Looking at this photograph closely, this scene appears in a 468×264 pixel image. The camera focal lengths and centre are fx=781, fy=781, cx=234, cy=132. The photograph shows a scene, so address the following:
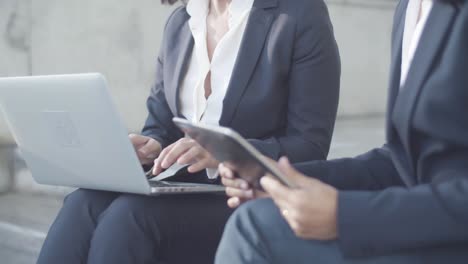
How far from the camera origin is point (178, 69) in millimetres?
2186

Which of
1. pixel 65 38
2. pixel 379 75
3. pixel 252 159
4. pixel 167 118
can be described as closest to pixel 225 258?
pixel 252 159

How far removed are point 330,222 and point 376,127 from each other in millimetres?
4180

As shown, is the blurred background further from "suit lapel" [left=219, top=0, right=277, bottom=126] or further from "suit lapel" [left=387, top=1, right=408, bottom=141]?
"suit lapel" [left=387, top=1, right=408, bottom=141]

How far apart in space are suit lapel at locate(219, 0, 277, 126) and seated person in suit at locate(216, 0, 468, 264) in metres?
0.71

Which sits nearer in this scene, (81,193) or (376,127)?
(81,193)

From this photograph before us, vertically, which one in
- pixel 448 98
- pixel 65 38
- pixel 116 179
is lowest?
pixel 65 38

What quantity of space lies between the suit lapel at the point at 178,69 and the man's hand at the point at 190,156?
0.34m

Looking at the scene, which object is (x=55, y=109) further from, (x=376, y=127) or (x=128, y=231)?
(x=376, y=127)

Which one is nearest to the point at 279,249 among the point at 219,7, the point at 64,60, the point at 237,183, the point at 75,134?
the point at 237,183

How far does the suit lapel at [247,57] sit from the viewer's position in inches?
80.2

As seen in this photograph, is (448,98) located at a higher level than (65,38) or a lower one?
higher

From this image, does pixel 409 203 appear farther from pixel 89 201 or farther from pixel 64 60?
pixel 64 60

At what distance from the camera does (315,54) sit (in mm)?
2018

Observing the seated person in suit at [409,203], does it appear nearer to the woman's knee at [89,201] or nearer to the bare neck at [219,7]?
the woman's knee at [89,201]
